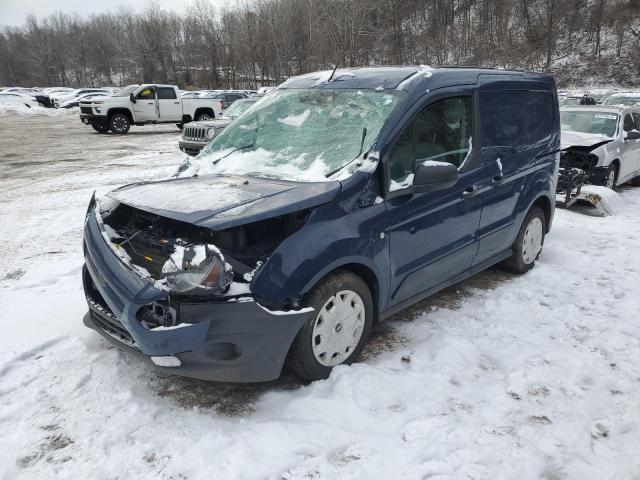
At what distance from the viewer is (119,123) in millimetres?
21234

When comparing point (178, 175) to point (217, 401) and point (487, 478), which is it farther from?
point (487, 478)

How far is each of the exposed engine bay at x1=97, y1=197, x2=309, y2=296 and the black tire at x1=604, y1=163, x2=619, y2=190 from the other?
821 cm

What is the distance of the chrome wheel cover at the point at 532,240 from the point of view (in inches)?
200

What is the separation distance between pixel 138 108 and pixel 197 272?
21287 mm

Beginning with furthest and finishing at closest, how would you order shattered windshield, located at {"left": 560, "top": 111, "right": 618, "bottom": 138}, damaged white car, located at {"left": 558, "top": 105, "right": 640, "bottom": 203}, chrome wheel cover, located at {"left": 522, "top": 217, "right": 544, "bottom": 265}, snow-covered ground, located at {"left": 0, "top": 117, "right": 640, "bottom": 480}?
shattered windshield, located at {"left": 560, "top": 111, "right": 618, "bottom": 138}
damaged white car, located at {"left": 558, "top": 105, "right": 640, "bottom": 203}
chrome wheel cover, located at {"left": 522, "top": 217, "right": 544, "bottom": 265}
snow-covered ground, located at {"left": 0, "top": 117, "right": 640, "bottom": 480}

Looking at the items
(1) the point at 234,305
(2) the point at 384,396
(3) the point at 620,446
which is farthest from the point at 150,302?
(3) the point at 620,446

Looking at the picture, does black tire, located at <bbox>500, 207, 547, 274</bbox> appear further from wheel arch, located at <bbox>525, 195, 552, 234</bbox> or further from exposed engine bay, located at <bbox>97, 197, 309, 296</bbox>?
exposed engine bay, located at <bbox>97, 197, 309, 296</bbox>

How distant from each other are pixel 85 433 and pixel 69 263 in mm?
3037

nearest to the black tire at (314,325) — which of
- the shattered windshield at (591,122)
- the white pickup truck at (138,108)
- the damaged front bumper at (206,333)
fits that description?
the damaged front bumper at (206,333)

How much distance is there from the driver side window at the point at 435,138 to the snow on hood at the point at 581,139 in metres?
5.74

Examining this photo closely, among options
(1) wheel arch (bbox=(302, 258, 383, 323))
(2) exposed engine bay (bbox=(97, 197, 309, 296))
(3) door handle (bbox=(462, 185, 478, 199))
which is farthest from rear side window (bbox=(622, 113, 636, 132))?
(2) exposed engine bay (bbox=(97, 197, 309, 296))

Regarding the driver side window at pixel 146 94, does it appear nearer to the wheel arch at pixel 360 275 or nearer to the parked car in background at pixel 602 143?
the parked car in background at pixel 602 143

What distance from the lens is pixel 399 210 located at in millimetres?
3357

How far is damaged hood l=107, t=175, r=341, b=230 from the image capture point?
2721mm
